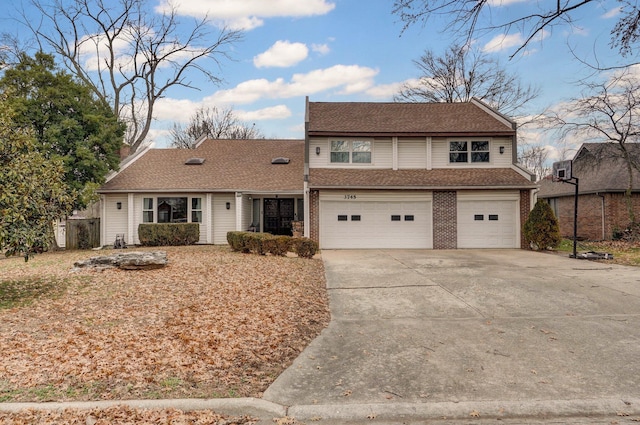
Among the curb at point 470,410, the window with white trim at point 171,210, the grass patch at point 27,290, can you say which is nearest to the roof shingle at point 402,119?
the window with white trim at point 171,210

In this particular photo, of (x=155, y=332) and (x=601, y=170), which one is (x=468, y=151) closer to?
(x=601, y=170)

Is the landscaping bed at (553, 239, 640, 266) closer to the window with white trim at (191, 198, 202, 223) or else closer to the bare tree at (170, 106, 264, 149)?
the window with white trim at (191, 198, 202, 223)

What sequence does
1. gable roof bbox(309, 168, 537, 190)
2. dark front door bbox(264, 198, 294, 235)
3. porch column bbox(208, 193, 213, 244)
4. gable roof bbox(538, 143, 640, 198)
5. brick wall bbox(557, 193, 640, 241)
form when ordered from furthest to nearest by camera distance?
dark front door bbox(264, 198, 294, 235), gable roof bbox(538, 143, 640, 198), brick wall bbox(557, 193, 640, 241), porch column bbox(208, 193, 213, 244), gable roof bbox(309, 168, 537, 190)

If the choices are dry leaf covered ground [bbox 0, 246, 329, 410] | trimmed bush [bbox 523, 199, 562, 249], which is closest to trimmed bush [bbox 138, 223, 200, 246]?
dry leaf covered ground [bbox 0, 246, 329, 410]

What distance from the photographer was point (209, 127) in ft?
127

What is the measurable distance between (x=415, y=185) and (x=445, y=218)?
6.34 ft

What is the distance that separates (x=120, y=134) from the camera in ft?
60.5

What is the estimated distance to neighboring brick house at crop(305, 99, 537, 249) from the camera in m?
16.5

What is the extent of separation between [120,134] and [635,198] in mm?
25160

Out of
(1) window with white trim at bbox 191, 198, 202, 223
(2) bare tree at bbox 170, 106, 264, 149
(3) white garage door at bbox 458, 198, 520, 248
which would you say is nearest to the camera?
(3) white garage door at bbox 458, 198, 520, 248

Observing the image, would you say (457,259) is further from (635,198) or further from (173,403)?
(635,198)

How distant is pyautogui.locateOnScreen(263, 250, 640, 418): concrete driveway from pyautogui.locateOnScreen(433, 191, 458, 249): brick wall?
675cm

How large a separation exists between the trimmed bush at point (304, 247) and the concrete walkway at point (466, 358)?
4.04 meters

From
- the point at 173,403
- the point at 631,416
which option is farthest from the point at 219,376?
the point at 631,416
